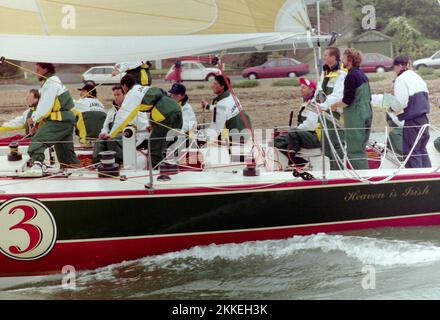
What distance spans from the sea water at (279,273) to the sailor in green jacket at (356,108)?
918mm

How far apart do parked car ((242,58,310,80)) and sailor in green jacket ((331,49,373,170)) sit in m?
14.8

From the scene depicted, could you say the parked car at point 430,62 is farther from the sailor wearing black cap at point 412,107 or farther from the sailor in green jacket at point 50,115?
the sailor in green jacket at point 50,115

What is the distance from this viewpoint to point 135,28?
692 cm

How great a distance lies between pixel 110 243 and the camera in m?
6.87

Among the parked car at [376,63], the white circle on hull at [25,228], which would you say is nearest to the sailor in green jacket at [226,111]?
the white circle on hull at [25,228]

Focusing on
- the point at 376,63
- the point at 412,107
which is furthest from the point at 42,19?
the point at 376,63

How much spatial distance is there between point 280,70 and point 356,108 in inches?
602

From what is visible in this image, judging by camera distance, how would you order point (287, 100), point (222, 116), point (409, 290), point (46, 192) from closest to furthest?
A: point (409, 290)
point (46, 192)
point (222, 116)
point (287, 100)

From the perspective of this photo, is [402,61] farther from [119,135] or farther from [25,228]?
[25,228]

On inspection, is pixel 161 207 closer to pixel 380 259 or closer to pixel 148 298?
pixel 148 298

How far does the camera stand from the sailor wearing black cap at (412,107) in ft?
26.8

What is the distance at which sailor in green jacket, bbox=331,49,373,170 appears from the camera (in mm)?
7711

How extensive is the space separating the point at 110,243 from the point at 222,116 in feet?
7.07
